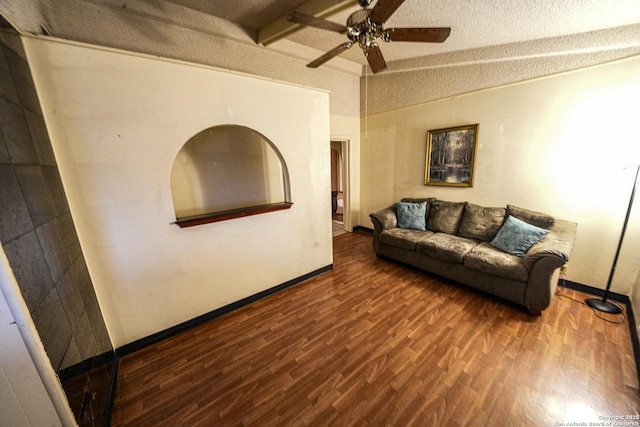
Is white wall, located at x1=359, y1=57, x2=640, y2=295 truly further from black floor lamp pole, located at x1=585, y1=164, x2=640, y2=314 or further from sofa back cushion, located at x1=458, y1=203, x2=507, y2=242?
sofa back cushion, located at x1=458, y1=203, x2=507, y2=242

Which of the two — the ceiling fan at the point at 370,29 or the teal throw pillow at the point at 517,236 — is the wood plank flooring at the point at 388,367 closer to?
the teal throw pillow at the point at 517,236

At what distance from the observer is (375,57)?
2125 mm

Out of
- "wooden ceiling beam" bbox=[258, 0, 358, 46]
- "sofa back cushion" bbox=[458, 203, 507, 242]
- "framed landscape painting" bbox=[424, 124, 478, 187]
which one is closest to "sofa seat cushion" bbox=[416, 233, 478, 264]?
"sofa back cushion" bbox=[458, 203, 507, 242]

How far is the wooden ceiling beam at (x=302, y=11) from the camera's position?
7.07ft

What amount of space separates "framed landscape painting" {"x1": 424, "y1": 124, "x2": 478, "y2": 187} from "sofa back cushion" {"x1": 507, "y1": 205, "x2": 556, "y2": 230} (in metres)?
0.62

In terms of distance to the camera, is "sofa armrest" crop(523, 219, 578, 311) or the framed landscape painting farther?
the framed landscape painting

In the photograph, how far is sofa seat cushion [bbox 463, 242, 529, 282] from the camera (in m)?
2.19

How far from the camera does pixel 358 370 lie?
A: 1.67 m

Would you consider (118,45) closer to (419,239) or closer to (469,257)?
(419,239)

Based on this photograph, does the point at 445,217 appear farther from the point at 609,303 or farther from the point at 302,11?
the point at 302,11

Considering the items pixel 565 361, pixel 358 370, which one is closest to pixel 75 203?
pixel 358 370

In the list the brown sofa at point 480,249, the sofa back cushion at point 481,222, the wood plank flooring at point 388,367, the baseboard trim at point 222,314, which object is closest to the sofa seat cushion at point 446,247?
the brown sofa at point 480,249

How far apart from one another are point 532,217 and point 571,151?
0.79 meters

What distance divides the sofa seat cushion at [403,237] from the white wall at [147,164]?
1674 mm
